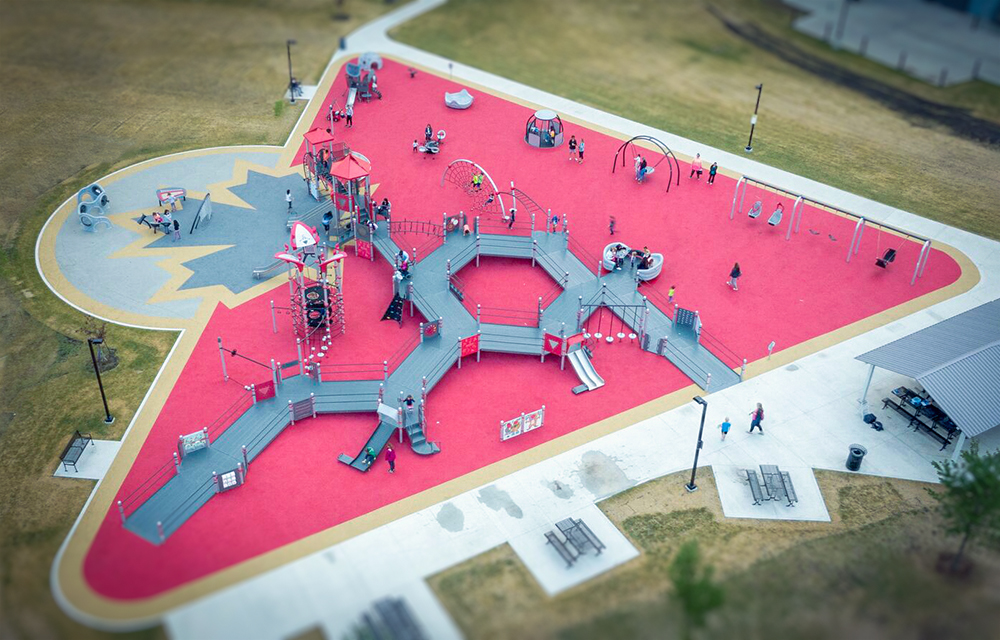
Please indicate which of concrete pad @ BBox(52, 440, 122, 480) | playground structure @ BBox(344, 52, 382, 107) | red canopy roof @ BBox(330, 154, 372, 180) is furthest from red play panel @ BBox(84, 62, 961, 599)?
red canopy roof @ BBox(330, 154, 372, 180)

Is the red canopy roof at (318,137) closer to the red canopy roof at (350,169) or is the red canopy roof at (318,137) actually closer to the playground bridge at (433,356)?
the red canopy roof at (350,169)

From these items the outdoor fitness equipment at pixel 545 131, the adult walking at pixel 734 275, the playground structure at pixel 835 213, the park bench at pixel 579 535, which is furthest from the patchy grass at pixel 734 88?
the park bench at pixel 579 535

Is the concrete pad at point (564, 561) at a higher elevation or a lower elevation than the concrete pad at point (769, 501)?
lower

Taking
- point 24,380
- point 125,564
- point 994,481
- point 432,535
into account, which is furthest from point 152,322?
point 994,481

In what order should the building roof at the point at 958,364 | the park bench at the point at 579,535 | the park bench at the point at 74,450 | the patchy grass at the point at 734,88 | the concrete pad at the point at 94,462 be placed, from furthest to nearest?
the patchy grass at the point at 734,88, the building roof at the point at 958,364, the park bench at the point at 74,450, the concrete pad at the point at 94,462, the park bench at the point at 579,535

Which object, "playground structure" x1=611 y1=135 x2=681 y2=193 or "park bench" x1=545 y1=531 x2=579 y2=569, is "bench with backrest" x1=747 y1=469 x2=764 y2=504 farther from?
"playground structure" x1=611 y1=135 x2=681 y2=193

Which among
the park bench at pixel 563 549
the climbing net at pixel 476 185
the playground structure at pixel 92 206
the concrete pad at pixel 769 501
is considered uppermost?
the climbing net at pixel 476 185

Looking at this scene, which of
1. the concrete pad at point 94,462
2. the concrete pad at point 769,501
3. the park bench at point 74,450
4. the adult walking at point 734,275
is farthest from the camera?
the adult walking at point 734,275
